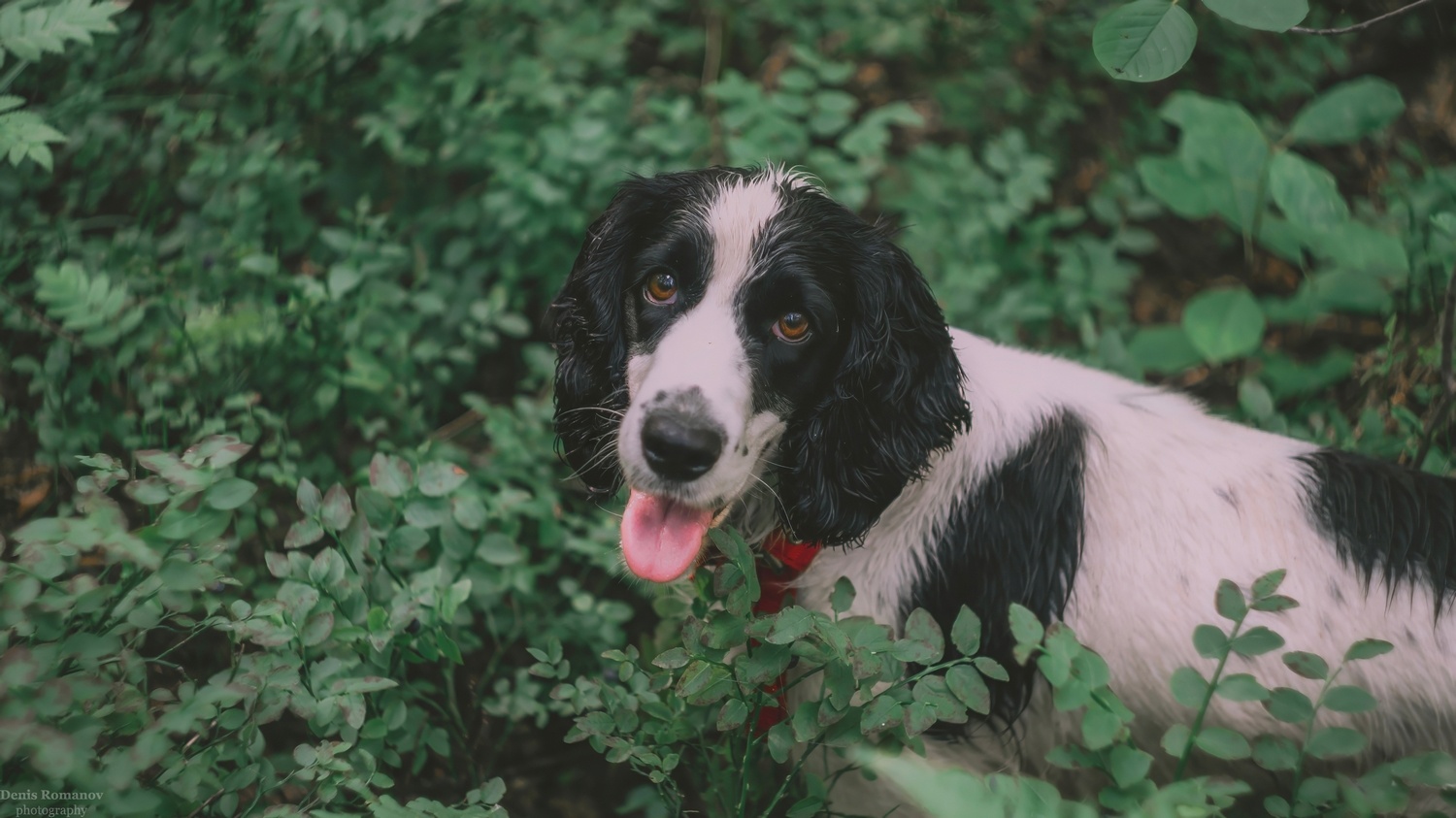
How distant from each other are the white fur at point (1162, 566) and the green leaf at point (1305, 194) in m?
1.01

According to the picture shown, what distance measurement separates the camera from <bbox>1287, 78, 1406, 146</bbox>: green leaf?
12.0ft

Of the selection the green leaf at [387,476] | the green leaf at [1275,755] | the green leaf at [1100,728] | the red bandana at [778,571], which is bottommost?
the red bandana at [778,571]

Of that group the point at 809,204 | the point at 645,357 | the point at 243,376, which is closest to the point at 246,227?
the point at 243,376

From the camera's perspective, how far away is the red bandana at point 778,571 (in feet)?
8.66

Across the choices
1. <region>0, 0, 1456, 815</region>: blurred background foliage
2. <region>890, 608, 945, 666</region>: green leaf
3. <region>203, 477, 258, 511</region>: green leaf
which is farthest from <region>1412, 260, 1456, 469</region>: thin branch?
<region>203, 477, 258, 511</region>: green leaf

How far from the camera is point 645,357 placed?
99.7 inches

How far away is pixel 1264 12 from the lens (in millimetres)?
2150

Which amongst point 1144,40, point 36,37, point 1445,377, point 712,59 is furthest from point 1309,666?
point 712,59

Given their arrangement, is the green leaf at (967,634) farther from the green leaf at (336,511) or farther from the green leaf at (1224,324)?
the green leaf at (1224,324)

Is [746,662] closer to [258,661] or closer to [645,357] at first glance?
[645,357]

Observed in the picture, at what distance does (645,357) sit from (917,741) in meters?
1.14

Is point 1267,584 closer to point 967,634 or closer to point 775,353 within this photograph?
point 967,634

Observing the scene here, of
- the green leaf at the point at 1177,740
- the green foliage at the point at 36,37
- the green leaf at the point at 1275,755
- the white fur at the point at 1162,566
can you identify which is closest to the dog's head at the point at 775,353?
the white fur at the point at 1162,566

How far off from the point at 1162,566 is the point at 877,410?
83 cm
